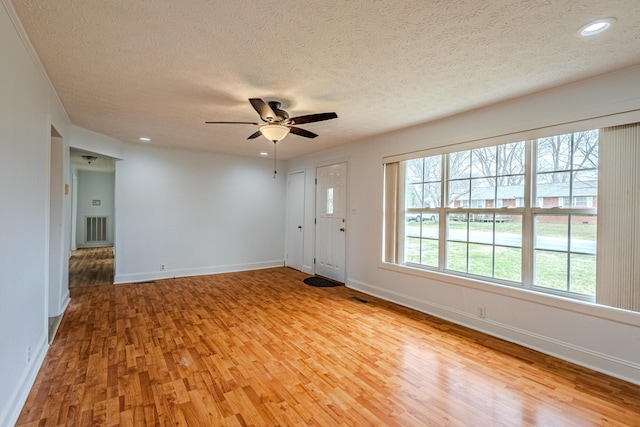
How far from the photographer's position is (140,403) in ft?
6.39

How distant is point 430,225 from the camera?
389 centimetres

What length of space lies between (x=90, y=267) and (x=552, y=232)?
25.8 feet

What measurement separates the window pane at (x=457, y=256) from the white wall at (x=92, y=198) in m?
9.75

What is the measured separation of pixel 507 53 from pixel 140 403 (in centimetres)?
348

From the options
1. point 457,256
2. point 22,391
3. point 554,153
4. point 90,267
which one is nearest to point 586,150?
point 554,153

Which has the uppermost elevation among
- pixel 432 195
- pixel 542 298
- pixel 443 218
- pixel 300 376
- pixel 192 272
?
pixel 432 195

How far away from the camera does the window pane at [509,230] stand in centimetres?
304

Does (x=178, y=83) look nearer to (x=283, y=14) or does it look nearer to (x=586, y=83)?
(x=283, y=14)

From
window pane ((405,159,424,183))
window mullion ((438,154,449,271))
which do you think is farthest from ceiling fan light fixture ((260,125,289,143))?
window mullion ((438,154,449,271))

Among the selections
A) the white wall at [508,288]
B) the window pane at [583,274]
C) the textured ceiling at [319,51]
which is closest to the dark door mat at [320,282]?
the white wall at [508,288]

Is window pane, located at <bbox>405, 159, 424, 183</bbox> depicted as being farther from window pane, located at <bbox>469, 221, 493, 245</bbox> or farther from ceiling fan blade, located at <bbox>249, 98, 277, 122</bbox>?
ceiling fan blade, located at <bbox>249, 98, 277, 122</bbox>

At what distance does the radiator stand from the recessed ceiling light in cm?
1107

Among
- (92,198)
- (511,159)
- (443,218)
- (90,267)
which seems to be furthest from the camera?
(92,198)

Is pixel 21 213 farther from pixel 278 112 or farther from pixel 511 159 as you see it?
pixel 511 159
